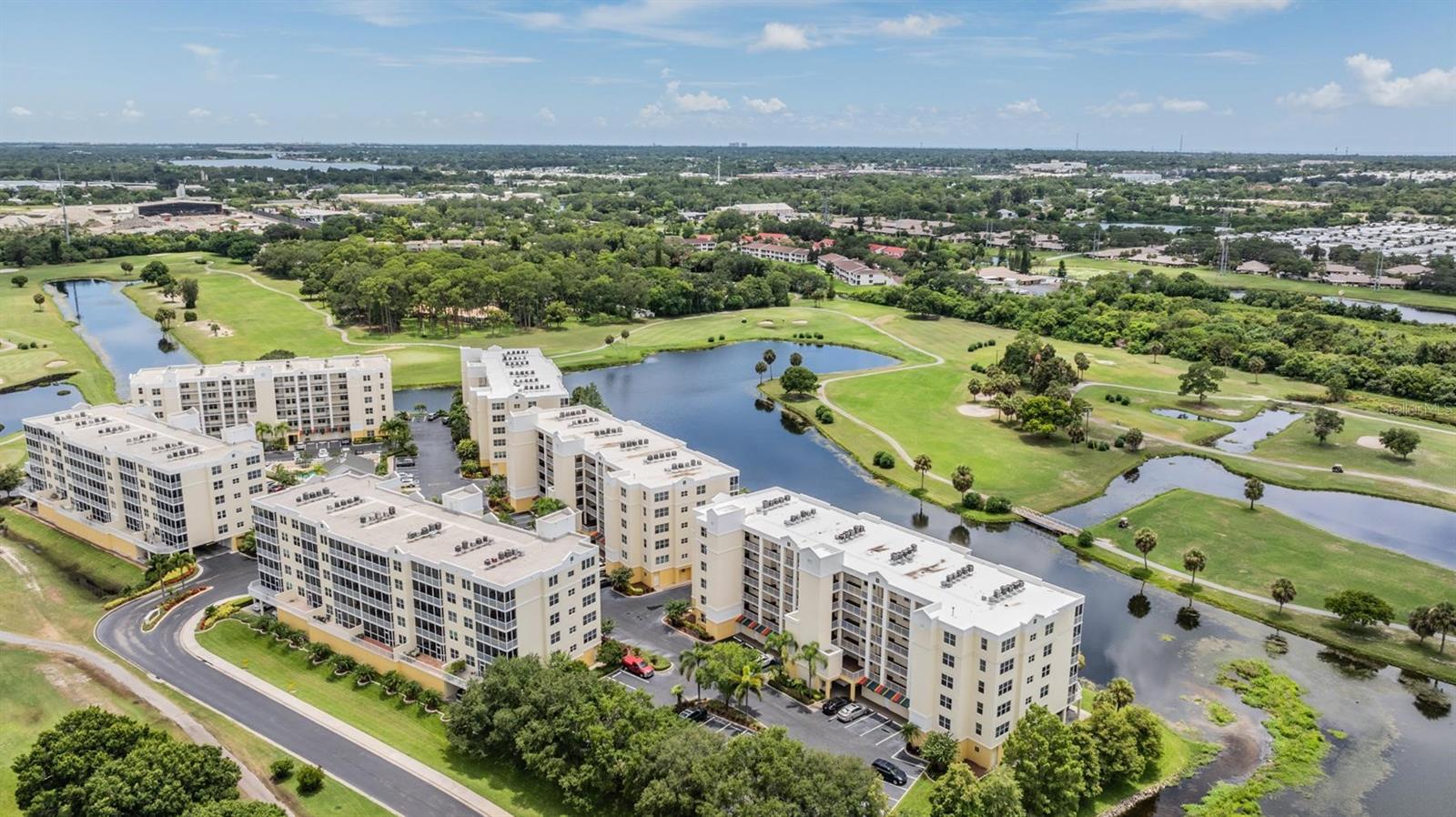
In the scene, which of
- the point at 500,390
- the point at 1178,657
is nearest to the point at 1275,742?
the point at 1178,657

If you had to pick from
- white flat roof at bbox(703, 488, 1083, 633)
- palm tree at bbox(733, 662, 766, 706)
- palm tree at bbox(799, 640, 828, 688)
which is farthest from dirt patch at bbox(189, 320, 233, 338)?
palm tree at bbox(799, 640, 828, 688)

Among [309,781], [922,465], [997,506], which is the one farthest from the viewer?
[922,465]

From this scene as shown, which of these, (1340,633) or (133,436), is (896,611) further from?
(133,436)

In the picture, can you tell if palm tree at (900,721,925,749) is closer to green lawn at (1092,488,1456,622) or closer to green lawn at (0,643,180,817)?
green lawn at (1092,488,1456,622)

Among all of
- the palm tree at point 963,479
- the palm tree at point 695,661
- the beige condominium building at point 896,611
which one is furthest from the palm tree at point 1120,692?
the palm tree at point 963,479

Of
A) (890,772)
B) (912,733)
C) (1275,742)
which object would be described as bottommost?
(1275,742)

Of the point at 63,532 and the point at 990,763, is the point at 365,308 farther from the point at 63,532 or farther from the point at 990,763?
the point at 990,763
